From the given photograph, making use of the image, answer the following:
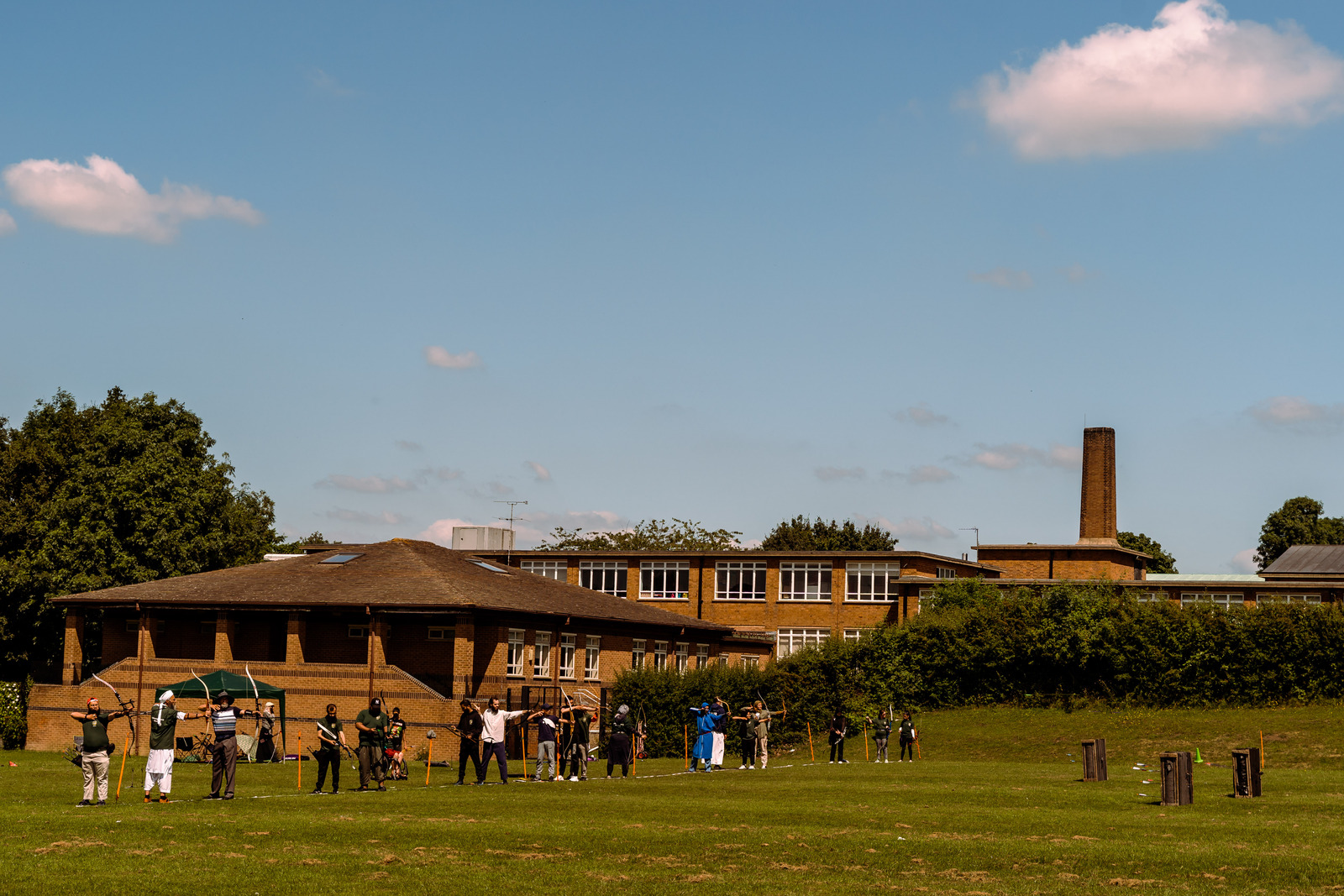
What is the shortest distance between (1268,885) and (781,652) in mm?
56194

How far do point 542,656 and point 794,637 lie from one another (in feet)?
78.6

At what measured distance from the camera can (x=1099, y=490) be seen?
84812 mm

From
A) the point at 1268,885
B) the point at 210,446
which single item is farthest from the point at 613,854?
the point at 210,446

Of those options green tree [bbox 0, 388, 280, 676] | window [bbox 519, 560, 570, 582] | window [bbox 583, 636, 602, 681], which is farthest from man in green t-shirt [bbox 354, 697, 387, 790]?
window [bbox 519, 560, 570, 582]

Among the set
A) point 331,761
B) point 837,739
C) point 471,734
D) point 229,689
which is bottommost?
point 837,739

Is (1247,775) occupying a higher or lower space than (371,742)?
lower

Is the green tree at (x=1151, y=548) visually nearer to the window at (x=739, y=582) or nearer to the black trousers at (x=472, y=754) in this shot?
the window at (x=739, y=582)

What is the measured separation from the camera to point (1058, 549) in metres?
83.4

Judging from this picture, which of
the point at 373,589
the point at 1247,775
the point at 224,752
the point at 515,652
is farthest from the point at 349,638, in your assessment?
the point at 1247,775

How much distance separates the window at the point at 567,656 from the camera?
53.5 meters

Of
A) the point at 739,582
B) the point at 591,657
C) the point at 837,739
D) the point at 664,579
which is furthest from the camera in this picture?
the point at 664,579

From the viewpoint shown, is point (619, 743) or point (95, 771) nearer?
point (95, 771)

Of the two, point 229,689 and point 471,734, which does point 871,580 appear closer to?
point 229,689

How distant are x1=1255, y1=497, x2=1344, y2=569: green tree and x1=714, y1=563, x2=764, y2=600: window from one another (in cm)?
6060
